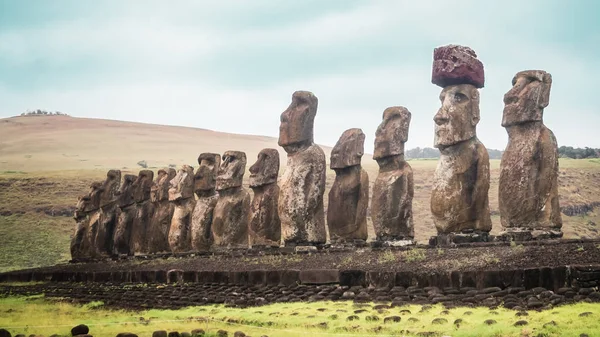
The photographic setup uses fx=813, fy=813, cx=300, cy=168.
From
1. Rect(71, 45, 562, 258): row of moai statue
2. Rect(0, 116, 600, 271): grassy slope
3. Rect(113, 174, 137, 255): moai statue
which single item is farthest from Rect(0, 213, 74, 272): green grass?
Rect(71, 45, 562, 258): row of moai statue

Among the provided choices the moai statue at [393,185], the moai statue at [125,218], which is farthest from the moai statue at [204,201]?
the moai statue at [393,185]

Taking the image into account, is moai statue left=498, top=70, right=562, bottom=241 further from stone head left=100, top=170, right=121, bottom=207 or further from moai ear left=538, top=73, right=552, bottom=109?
stone head left=100, top=170, right=121, bottom=207

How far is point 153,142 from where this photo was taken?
100 metres

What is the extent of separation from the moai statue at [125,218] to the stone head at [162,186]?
183 centimetres

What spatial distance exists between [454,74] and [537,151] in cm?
249

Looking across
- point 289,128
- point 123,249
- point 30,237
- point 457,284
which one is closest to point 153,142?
point 30,237

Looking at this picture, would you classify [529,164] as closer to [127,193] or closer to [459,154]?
[459,154]

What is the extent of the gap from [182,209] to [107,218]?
570 cm

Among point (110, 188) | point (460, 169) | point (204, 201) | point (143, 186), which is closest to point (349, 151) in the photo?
point (460, 169)

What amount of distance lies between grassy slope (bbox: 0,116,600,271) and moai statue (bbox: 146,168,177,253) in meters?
10.3

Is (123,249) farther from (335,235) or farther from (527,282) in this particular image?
(527,282)

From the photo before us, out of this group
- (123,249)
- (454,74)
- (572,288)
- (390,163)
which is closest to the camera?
(572,288)

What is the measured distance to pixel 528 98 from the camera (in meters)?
15.8

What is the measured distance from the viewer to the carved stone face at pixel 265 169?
22.0 metres
